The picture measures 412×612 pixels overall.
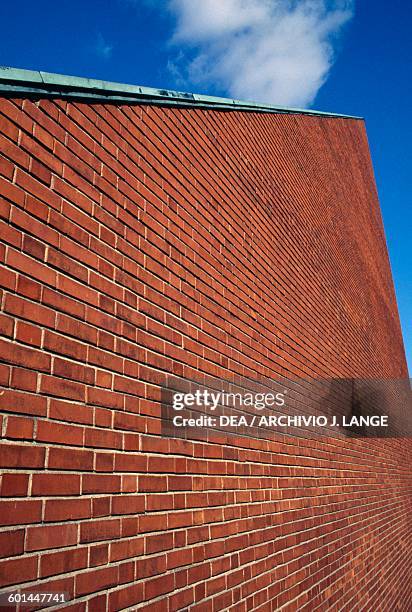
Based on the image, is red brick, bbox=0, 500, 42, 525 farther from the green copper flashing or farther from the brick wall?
the green copper flashing

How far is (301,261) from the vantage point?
511 centimetres

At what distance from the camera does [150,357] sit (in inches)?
90.4

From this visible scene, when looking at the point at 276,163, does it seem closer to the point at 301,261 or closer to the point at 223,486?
the point at 301,261

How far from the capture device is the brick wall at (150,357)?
5.31ft

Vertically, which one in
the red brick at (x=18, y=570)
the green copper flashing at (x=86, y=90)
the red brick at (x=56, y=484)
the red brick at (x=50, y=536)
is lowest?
the red brick at (x=18, y=570)

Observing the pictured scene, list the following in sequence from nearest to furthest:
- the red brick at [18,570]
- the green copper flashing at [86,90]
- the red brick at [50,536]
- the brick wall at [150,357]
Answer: the red brick at [18,570], the red brick at [50,536], the brick wall at [150,357], the green copper flashing at [86,90]

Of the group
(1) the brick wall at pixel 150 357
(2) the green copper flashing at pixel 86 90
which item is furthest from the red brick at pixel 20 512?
(2) the green copper flashing at pixel 86 90

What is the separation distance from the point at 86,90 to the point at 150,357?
1.27 m

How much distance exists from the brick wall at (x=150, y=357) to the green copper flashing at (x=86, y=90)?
0.16 ft

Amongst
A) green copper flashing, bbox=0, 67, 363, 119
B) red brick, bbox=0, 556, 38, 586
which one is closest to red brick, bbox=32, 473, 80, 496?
red brick, bbox=0, 556, 38, 586

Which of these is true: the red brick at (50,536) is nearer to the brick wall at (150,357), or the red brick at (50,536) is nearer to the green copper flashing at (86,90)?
the brick wall at (150,357)

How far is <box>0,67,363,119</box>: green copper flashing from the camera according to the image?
1782mm

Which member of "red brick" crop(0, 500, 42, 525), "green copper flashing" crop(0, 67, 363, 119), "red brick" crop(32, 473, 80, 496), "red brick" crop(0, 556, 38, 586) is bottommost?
"red brick" crop(0, 556, 38, 586)

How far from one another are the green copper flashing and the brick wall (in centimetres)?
5
